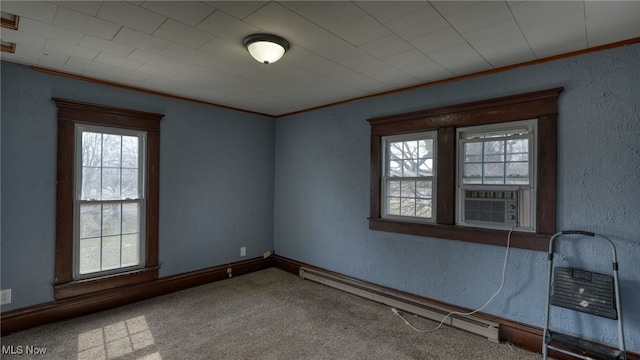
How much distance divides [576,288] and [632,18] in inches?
75.0

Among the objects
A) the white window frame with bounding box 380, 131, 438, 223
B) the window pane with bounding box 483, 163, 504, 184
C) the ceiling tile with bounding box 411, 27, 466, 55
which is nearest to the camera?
the ceiling tile with bounding box 411, 27, 466, 55

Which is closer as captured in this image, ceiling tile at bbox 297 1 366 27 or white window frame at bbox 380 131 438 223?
ceiling tile at bbox 297 1 366 27

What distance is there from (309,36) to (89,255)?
324 cm

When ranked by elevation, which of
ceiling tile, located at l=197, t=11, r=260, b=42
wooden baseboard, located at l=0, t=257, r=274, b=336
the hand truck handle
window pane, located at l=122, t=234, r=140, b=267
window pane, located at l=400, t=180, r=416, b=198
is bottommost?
wooden baseboard, located at l=0, t=257, r=274, b=336

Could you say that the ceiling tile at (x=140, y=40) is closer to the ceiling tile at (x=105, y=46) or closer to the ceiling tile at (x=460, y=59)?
the ceiling tile at (x=105, y=46)

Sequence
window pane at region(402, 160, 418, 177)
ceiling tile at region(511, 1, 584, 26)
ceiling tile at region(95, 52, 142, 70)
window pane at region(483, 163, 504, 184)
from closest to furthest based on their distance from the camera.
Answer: ceiling tile at region(511, 1, 584, 26)
ceiling tile at region(95, 52, 142, 70)
window pane at region(483, 163, 504, 184)
window pane at region(402, 160, 418, 177)

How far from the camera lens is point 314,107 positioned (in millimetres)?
4438

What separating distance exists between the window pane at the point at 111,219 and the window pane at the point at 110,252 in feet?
0.22

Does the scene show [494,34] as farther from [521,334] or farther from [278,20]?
[521,334]

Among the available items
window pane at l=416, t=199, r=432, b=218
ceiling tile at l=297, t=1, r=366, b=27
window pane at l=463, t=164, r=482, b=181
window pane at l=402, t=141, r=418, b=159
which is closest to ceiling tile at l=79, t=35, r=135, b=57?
ceiling tile at l=297, t=1, r=366, b=27

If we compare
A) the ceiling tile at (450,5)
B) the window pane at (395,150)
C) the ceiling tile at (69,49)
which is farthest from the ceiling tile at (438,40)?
the ceiling tile at (69,49)

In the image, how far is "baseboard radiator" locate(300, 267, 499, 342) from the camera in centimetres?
281

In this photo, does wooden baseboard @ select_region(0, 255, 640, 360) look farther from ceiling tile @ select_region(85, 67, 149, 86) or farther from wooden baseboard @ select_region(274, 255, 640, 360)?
ceiling tile @ select_region(85, 67, 149, 86)

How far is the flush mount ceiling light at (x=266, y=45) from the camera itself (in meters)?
2.19
